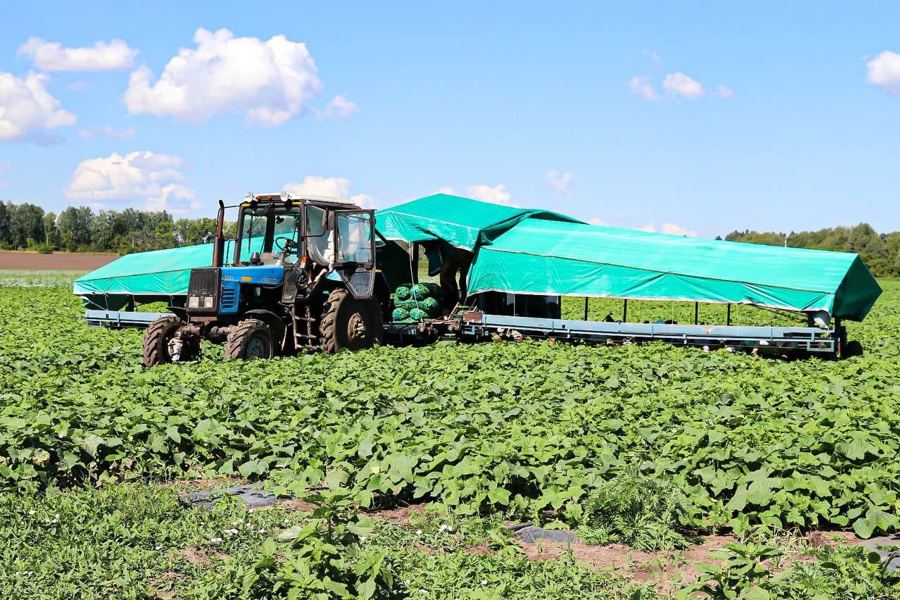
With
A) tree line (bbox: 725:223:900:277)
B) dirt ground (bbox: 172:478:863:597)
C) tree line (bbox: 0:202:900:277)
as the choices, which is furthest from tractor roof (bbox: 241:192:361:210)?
tree line (bbox: 725:223:900:277)

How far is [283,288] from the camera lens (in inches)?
558

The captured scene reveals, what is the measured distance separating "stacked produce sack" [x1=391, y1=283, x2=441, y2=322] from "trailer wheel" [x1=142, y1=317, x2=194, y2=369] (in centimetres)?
526

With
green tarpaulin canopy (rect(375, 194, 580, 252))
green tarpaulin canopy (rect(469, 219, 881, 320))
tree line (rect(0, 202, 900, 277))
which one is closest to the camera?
green tarpaulin canopy (rect(469, 219, 881, 320))

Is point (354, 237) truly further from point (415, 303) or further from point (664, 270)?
point (664, 270)

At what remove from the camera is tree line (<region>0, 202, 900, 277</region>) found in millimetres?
79438

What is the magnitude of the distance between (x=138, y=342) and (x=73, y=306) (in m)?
12.7

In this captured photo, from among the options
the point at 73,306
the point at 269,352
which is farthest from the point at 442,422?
the point at 73,306

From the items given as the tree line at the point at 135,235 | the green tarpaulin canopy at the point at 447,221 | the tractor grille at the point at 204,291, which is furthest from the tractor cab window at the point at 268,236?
the tree line at the point at 135,235

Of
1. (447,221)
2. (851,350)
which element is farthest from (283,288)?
(851,350)

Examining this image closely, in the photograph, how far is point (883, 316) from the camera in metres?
27.2

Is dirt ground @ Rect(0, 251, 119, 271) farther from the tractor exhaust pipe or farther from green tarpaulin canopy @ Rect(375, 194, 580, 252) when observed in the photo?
the tractor exhaust pipe

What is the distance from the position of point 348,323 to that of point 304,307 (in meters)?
0.80

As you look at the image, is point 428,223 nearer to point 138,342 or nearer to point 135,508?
point 138,342

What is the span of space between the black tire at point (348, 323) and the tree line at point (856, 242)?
66.2m
